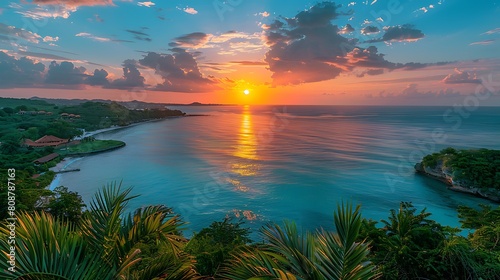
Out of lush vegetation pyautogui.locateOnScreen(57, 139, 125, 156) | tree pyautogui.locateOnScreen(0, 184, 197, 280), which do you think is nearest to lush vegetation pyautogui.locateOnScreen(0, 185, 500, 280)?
tree pyautogui.locateOnScreen(0, 184, 197, 280)

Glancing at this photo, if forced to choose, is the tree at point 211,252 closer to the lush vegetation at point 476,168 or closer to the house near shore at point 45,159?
the lush vegetation at point 476,168

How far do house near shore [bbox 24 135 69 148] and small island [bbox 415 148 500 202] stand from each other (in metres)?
82.2

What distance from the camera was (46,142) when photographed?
225 ft

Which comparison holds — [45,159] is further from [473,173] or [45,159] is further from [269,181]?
[473,173]

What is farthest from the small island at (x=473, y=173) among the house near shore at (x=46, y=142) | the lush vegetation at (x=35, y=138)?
the house near shore at (x=46, y=142)

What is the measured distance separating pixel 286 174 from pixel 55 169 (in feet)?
131

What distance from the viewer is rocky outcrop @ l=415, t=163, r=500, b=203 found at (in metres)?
37.4

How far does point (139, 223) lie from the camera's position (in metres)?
5.00

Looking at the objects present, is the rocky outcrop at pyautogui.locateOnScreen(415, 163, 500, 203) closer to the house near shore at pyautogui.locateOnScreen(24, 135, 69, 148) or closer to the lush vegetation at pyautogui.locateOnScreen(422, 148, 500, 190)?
the lush vegetation at pyautogui.locateOnScreen(422, 148, 500, 190)

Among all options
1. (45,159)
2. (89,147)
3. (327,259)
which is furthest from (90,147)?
(327,259)

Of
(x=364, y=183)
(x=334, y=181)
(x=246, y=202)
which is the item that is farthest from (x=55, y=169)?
(x=364, y=183)

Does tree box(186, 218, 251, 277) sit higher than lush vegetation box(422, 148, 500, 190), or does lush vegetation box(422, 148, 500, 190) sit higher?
tree box(186, 218, 251, 277)

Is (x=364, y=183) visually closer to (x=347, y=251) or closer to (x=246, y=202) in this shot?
(x=246, y=202)

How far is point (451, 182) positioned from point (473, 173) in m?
3.53
